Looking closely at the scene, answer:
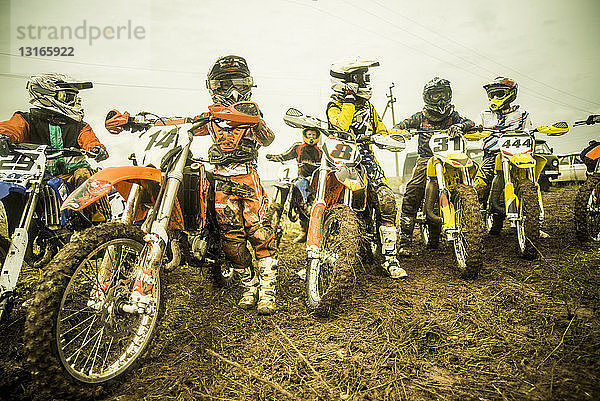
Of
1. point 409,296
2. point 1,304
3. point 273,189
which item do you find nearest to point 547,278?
point 409,296

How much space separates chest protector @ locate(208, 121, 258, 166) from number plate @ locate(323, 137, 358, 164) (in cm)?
77

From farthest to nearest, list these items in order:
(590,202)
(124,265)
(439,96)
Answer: (439,96)
(590,202)
(124,265)

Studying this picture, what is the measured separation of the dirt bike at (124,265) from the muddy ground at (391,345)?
24cm

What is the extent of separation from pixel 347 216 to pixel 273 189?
3.09 m

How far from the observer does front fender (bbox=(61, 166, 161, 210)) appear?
78.0 inches

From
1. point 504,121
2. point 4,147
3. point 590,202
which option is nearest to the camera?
point 4,147

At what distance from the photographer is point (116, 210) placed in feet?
9.55

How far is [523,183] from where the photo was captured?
4059 mm

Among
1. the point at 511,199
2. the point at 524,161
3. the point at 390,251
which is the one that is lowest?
the point at 390,251

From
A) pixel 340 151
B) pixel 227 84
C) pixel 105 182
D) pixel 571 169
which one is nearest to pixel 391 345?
pixel 340 151

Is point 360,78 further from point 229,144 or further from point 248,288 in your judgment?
point 248,288

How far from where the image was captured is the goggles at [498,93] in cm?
493

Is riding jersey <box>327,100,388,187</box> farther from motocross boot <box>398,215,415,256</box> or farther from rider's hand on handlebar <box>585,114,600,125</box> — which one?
rider's hand on handlebar <box>585,114,600,125</box>

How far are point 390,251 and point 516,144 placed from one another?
2.03 m
